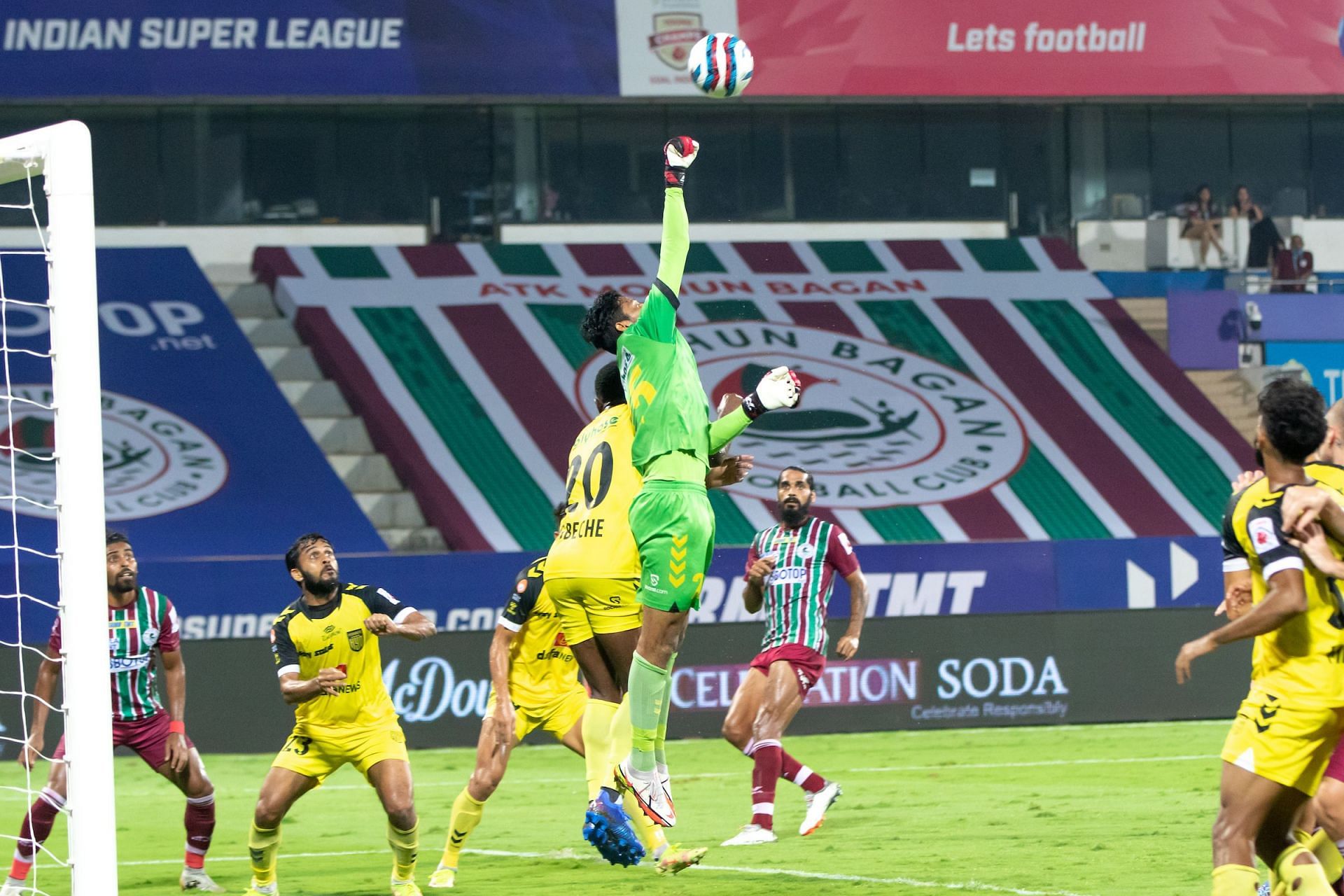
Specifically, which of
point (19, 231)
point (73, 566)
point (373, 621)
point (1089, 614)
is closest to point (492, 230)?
point (19, 231)

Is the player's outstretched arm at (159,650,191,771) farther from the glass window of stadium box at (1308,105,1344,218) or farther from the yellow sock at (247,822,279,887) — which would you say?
the glass window of stadium box at (1308,105,1344,218)

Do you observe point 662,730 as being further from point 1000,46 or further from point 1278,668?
point 1000,46

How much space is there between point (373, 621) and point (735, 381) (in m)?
13.9

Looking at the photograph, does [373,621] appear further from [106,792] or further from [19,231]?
[19,231]

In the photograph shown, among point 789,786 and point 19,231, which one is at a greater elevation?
point 19,231

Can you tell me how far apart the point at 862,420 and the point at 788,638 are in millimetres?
12039

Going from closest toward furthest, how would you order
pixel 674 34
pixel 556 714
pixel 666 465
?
pixel 666 465 → pixel 556 714 → pixel 674 34

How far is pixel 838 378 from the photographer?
22562 millimetres

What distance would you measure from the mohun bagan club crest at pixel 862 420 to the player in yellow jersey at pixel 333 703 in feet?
40.6

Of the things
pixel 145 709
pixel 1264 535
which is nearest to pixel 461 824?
pixel 145 709

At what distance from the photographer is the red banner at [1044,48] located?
21.7 m

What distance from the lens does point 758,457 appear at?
21.6 m

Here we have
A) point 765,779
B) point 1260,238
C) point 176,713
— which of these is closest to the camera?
point 176,713

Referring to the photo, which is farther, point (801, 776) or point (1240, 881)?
point (801, 776)
